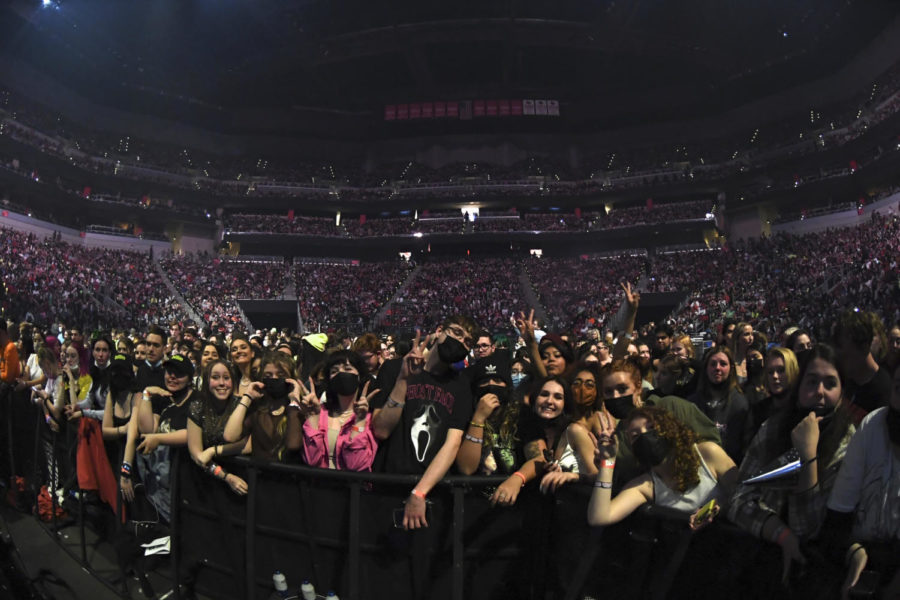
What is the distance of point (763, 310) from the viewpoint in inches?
902

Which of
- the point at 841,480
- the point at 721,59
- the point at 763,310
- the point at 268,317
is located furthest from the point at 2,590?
the point at 721,59

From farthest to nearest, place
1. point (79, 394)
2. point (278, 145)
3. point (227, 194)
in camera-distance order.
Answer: point (278, 145), point (227, 194), point (79, 394)

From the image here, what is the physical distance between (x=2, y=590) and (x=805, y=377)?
18.3 ft

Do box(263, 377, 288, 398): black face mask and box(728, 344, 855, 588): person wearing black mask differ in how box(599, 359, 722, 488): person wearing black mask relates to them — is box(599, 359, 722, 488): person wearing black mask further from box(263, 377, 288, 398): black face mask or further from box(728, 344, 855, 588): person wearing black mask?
box(263, 377, 288, 398): black face mask

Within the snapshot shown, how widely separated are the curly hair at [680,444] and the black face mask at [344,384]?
177cm

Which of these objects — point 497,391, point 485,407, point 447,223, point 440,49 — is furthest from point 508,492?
point 447,223

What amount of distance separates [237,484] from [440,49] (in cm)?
3839

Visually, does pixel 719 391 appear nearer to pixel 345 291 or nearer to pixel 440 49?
pixel 345 291

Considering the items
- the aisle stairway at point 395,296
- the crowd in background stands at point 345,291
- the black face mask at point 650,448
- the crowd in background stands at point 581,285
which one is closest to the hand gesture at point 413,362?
the black face mask at point 650,448

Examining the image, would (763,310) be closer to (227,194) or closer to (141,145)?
(227,194)

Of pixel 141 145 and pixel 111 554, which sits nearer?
pixel 111 554

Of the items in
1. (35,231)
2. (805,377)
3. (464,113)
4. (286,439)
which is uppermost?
(464,113)

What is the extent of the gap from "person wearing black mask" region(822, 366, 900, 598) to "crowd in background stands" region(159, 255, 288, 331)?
3018 cm

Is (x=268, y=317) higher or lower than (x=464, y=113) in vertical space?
lower
